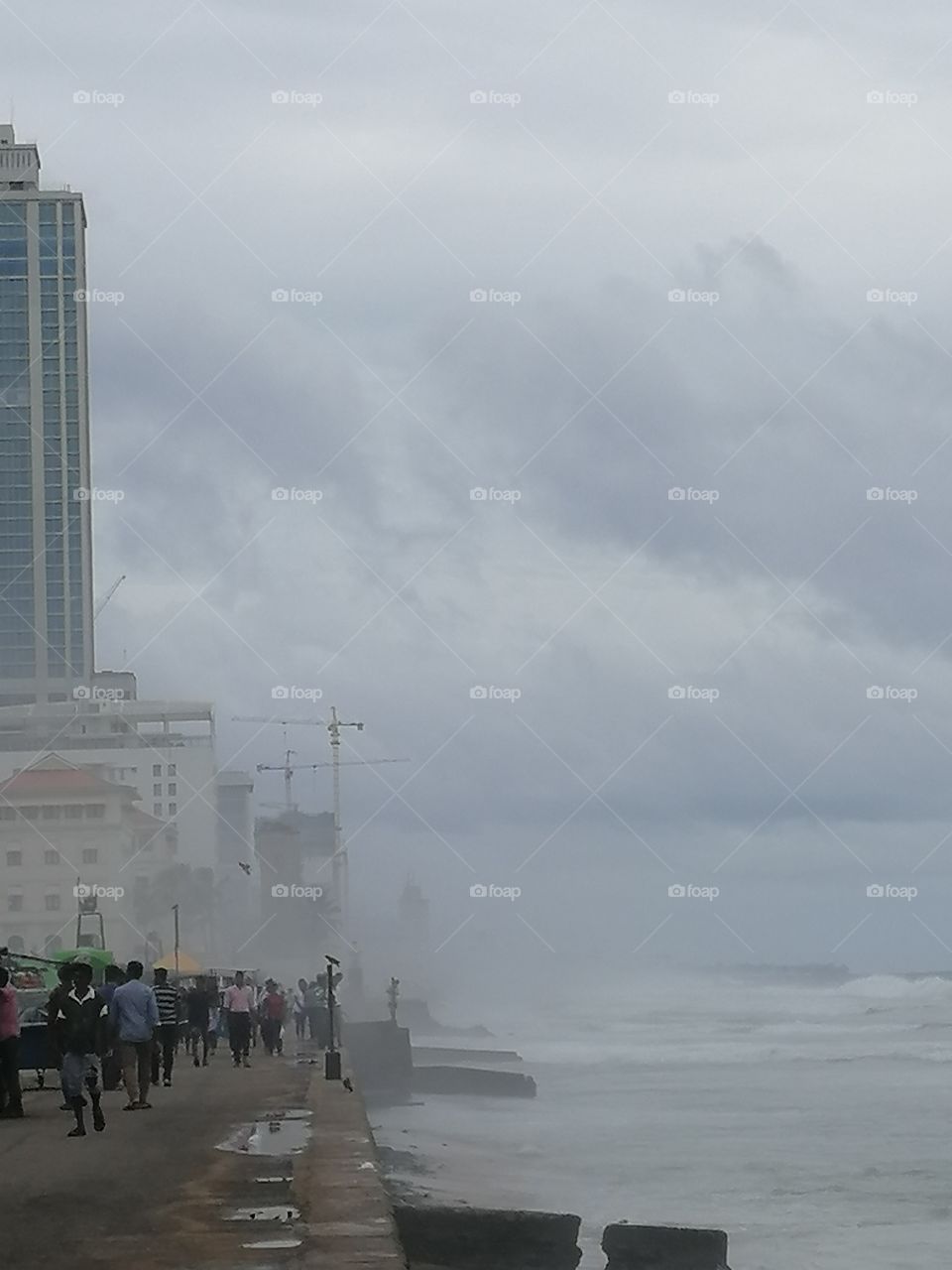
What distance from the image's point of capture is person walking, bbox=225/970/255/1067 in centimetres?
3594

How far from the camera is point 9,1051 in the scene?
21516 mm

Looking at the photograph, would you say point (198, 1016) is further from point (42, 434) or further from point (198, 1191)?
point (42, 434)

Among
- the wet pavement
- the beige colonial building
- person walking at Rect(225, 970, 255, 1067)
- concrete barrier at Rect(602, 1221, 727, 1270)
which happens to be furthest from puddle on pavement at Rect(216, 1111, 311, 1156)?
the beige colonial building

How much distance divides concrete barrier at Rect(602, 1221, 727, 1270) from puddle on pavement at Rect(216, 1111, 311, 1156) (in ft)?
25.1

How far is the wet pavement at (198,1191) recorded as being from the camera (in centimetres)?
1155

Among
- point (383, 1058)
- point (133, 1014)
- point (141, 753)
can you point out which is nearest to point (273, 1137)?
point (133, 1014)

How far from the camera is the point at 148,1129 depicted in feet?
68.6

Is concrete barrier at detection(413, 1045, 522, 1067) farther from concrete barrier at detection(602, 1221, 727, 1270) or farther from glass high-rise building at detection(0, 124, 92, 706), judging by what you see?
glass high-rise building at detection(0, 124, 92, 706)

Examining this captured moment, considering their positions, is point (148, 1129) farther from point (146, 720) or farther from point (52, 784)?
point (146, 720)

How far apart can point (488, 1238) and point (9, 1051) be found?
8.82 m

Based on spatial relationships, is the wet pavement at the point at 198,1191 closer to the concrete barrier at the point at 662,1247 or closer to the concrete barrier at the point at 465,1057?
the concrete barrier at the point at 662,1247

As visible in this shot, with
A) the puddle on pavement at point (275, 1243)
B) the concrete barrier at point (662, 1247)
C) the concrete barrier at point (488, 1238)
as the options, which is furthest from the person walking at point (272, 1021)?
the puddle on pavement at point (275, 1243)

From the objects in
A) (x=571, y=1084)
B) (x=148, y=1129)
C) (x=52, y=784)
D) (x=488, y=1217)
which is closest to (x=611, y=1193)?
(x=488, y=1217)

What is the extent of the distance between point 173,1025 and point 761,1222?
1291cm
